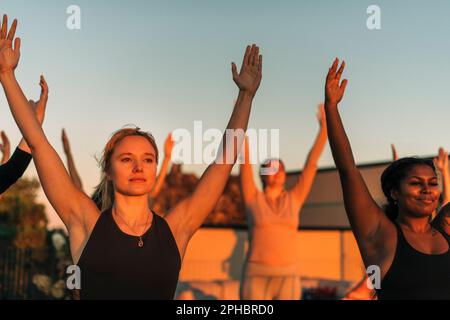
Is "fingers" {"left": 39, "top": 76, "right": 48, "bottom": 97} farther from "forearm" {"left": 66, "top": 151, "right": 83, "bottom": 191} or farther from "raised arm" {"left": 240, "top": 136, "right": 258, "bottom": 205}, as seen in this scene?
"raised arm" {"left": 240, "top": 136, "right": 258, "bottom": 205}

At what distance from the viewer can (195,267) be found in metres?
12.6

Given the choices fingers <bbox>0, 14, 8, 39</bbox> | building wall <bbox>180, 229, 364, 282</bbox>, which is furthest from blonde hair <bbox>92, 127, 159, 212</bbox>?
building wall <bbox>180, 229, 364, 282</bbox>

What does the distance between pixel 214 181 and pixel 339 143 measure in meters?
0.75

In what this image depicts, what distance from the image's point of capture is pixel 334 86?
3.95 metres

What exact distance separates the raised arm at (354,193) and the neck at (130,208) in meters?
1.13

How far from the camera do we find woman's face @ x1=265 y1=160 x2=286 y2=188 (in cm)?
833

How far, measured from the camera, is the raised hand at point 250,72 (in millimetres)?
4133

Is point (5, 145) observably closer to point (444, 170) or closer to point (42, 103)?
point (42, 103)

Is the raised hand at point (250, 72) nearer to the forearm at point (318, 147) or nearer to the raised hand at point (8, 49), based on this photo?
the raised hand at point (8, 49)

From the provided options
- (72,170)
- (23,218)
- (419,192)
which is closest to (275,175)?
(72,170)

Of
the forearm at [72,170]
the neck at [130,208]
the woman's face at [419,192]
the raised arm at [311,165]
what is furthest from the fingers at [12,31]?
the raised arm at [311,165]

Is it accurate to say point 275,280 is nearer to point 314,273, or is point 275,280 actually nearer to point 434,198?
point 434,198
